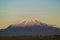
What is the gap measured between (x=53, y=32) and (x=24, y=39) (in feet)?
3.94

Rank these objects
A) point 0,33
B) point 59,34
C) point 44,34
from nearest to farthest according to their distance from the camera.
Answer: point 59,34
point 0,33
point 44,34

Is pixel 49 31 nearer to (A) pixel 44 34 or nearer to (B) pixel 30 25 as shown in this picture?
(A) pixel 44 34

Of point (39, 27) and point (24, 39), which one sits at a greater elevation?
point (39, 27)

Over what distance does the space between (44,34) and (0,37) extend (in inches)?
79.0

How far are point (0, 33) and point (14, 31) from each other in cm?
108

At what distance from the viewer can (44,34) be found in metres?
7.64

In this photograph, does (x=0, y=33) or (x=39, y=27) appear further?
(x=39, y=27)

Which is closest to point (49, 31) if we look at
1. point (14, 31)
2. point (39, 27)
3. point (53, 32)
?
point (53, 32)

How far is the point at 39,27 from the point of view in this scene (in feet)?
26.2

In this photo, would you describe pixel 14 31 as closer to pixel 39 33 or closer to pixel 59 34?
pixel 39 33

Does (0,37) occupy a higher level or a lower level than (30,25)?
lower

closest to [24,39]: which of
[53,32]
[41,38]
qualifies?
[41,38]

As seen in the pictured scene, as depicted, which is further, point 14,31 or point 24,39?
point 14,31

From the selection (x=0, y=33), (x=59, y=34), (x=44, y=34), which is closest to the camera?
(x=59, y=34)
